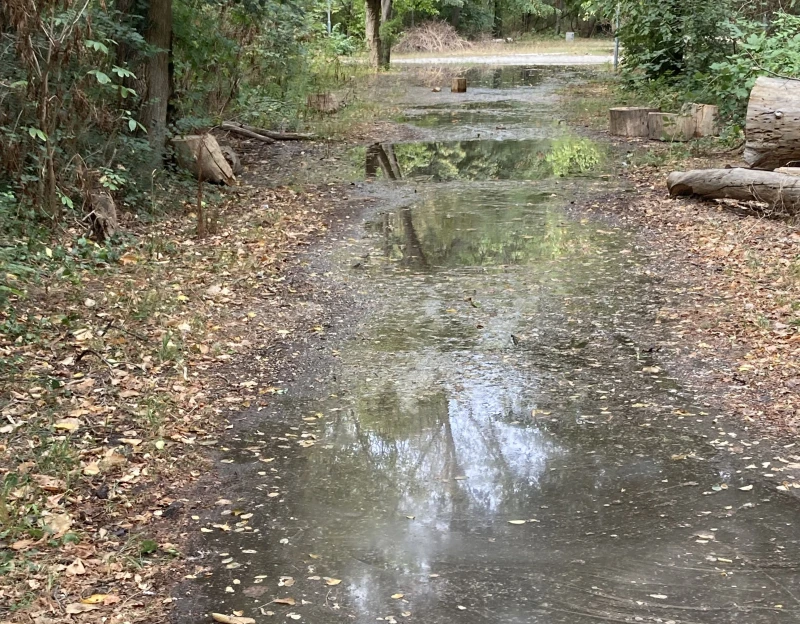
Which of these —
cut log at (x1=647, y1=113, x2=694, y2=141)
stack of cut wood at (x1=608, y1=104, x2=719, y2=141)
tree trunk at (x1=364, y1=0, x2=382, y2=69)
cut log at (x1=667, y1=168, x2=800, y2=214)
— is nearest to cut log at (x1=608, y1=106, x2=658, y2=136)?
stack of cut wood at (x1=608, y1=104, x2=719, y2=141)

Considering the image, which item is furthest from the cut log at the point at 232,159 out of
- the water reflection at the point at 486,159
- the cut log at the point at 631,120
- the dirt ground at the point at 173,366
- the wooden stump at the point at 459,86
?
the wooden stump at the point at 459,86

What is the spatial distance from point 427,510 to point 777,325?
12.0 ft

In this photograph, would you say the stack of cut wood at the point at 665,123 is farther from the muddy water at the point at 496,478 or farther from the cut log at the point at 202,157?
the cut log at the point at 202,157

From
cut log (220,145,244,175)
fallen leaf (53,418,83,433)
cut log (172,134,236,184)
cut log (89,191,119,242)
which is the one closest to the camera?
fallen leaf (53,418,83,433)

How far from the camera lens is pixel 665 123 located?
15.4 m

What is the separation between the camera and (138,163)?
1016 cm

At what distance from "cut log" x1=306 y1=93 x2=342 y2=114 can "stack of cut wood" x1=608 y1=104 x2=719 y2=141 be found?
610 centimetres

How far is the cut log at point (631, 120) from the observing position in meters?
15.8

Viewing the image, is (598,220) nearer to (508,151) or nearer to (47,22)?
(508,151)

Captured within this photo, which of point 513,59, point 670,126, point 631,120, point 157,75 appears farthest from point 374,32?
point 157,75

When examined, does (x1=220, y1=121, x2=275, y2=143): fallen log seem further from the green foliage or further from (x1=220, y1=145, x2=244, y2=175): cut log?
the green foliage

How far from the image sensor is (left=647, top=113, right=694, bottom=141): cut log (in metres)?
14.7

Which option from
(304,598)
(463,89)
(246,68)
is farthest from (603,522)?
(463,89)

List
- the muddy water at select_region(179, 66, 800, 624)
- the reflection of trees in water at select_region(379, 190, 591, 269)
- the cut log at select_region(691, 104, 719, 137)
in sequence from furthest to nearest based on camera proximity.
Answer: the cut log at select_region(691, 104, 719, 137), the reflection of trees in water at select_region(379, 190, 591, 269), the muddy water at select_region(179, 66, 800, 624)
